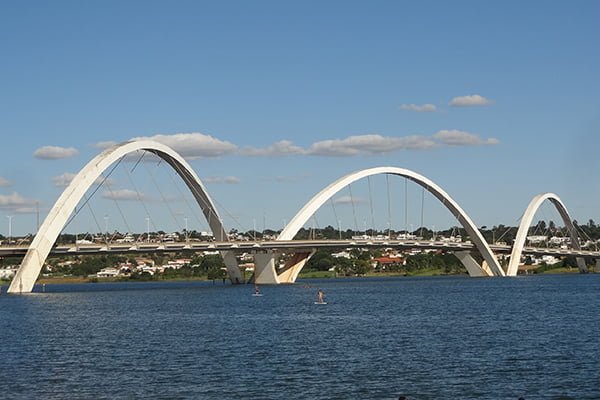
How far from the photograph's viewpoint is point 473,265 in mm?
144000

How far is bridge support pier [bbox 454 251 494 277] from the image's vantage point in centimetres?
→ 14138

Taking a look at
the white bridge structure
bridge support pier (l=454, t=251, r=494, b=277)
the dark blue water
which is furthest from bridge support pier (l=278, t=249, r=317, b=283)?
the dark blue water

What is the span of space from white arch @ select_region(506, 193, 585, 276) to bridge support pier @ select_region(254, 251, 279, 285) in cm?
3578

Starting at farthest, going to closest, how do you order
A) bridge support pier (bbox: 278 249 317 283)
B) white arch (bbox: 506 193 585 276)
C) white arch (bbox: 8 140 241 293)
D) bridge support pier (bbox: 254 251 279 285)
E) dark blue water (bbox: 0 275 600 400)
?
white arch (bbox: 506 193 585 276), bridge support pier (bbox: 278 249 317 283), bridge support pier (bbox: 254 251 279 285), white arch (bbox: 8 140 241 293), dark blue water (bbox: 0 275 600 400)

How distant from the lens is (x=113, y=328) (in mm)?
59781

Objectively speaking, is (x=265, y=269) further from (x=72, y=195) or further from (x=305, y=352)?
(x=305, y=352)

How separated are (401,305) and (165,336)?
29535mm

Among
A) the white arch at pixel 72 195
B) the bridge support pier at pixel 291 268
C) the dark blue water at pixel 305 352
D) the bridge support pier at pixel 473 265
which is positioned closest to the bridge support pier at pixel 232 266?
the bridge support pier at pixel 291 268

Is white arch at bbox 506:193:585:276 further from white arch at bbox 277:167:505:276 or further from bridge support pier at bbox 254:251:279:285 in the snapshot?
bridge support pier at bbox 254:251:279:285

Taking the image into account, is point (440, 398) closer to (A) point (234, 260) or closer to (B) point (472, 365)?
(B) point (472, 365)

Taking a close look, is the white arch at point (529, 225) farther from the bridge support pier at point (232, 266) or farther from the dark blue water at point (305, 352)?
the dark blue water at point (305, 352)

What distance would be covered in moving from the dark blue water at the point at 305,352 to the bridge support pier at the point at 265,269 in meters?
40.5

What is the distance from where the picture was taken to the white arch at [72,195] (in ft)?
304

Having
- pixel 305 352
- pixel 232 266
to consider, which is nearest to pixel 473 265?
pixel 232 266
